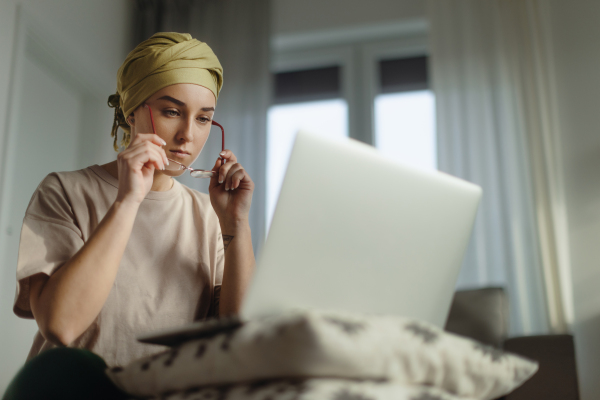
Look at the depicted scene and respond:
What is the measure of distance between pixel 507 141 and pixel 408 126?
568 mm

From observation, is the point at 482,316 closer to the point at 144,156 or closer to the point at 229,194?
the point at 229,194

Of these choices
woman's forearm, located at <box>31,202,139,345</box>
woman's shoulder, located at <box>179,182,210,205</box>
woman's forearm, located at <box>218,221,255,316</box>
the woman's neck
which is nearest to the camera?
woman's forearm, located at <box>31,202,139,345</box>

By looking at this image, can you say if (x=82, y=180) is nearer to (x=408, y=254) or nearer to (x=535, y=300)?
(x=408, y=254)

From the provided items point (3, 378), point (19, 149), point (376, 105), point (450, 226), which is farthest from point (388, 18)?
point (3, 378)

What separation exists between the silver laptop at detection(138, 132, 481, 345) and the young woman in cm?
38

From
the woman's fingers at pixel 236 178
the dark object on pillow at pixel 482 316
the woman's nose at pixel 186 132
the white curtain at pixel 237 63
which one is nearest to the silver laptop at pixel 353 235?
the woman's fingers at pixel 236 178

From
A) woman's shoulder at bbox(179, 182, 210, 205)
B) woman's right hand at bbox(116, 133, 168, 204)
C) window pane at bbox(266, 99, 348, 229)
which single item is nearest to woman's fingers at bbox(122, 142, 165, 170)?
woman's right hand at bbox(116, 133, 168, 204)

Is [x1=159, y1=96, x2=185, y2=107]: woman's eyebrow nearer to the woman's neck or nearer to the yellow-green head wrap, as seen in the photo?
the yellow-green head wrap

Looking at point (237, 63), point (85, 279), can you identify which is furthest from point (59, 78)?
point (85, 279)

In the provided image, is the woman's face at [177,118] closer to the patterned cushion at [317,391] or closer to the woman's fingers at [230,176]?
the woman's fingers at [230,176]

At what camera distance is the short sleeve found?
90cm

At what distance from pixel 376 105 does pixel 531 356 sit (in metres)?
1.97

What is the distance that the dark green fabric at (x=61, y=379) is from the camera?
60 cm

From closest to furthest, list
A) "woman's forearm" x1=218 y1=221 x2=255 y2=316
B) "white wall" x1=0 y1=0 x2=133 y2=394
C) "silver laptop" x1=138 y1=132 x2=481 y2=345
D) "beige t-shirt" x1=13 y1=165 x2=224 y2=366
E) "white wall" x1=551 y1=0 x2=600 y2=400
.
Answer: "silver laptop" x1=138 y1=132 x2=481 y2=345 → "beige t-shirt" x1=13 y1=165 x2=224 y2=366 → "woman's forearm" x1=218 y1=221 x2=255 y2=316 → "white wall" x1=0 y1=0 x2=133 y2=394 → "white wall" x1=551 y1=0 x2=600 y2=400
